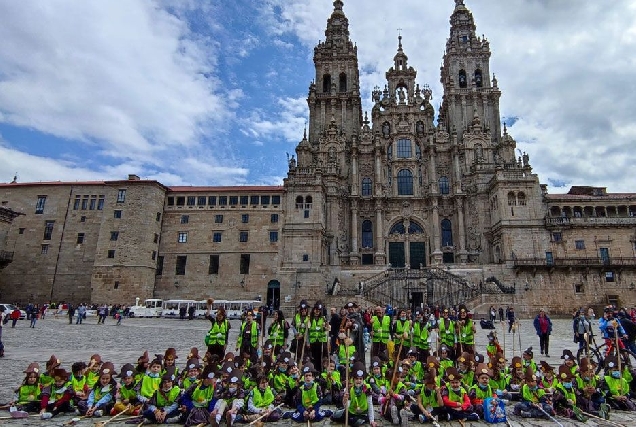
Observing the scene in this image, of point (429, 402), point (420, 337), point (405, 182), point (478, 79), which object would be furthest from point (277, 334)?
point (478, 79)

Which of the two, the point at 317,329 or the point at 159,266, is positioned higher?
the point at 159,266

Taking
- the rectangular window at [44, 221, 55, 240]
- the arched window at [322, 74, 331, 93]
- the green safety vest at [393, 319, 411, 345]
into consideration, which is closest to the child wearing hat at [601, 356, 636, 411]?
the green safety vest at [393, 319, 411, 345]

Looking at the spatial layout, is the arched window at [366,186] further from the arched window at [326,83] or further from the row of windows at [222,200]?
the arched window at [326,83]

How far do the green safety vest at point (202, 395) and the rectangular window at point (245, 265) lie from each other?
33418 millimetres

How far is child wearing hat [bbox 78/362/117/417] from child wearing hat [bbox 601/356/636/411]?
10851 mm

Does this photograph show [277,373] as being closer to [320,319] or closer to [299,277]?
[320,319]

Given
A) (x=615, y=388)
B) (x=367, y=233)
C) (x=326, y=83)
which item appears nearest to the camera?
(x=615, y=388)

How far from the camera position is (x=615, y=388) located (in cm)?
931

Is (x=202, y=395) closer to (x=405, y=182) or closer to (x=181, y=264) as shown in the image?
(x=181, y=264)

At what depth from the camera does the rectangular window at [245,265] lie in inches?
1631

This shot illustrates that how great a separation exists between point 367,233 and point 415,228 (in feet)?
18.0

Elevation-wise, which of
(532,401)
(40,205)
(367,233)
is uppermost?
(40,205)

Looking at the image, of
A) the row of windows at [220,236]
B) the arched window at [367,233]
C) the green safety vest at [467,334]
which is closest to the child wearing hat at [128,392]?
the green safety vest at [467,334]

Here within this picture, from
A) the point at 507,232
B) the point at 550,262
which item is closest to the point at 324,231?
the point at 507,232
